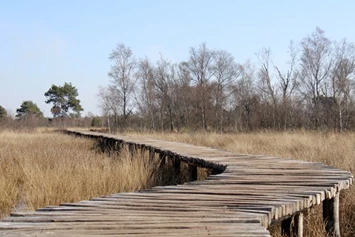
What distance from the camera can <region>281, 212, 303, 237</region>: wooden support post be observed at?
320cm

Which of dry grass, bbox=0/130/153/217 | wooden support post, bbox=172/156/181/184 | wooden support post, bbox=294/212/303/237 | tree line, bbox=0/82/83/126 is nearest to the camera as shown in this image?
wooden support post, bbox=294/212/303/237

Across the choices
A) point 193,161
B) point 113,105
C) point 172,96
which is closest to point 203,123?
point 172,96

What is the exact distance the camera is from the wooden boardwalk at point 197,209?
213 cm

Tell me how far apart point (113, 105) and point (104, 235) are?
3617 centimetres

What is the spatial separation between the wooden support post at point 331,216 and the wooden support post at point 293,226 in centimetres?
38

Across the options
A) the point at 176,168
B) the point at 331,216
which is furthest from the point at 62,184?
the point at 331,216

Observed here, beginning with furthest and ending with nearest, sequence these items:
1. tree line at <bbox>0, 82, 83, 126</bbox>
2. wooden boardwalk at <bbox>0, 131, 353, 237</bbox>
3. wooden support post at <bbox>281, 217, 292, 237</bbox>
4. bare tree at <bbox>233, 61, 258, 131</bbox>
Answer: tree line at <bbox>0, 82, 83, 126</bbox> < bare tree at <bbox>233, 61, 258, 131</bbox> < wooden support post at <bbox>281, 217, 292, 237</bbox> < wooden boardwalk at <bbox>0, 131, 353, 237</bbox>

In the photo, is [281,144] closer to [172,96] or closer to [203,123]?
[203,123]

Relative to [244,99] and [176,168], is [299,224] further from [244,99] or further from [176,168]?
[244,99]

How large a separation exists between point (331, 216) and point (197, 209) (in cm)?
160

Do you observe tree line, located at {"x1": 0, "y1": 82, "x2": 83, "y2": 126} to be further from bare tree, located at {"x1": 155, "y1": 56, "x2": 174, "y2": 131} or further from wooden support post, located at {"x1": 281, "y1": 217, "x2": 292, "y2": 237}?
wooden support post, located at {"x1": 281, "y1": 217, "x2": 292, "y2": 237}

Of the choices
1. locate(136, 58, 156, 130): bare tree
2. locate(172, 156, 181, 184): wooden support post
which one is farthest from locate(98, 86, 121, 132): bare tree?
locate(172, 156, 181, 184): wooden support post

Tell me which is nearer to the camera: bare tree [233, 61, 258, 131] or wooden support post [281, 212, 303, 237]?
wooden support post [281, 212, 303, 237]

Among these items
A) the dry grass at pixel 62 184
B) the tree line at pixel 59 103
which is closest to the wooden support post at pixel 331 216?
the dry grass at pixel 62 184
